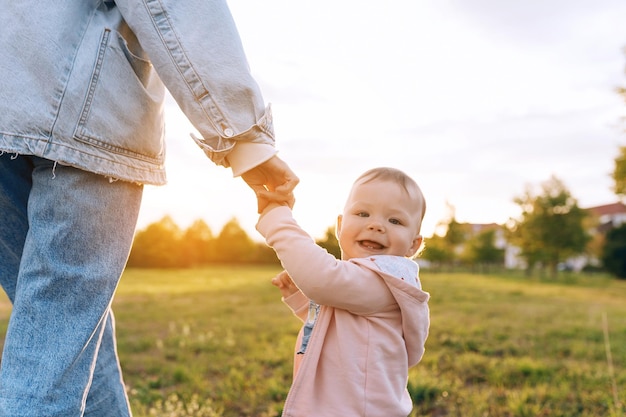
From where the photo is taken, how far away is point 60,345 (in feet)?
5.34

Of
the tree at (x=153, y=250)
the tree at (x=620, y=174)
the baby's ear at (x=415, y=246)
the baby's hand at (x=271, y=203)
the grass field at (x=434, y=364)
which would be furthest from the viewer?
the tree at (x=153, y=250)

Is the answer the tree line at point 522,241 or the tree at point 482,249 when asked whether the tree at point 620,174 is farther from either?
the tree at point 482,249

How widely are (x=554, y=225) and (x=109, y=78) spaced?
3558 cm

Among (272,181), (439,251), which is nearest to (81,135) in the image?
(272,181)

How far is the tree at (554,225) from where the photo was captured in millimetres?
33750

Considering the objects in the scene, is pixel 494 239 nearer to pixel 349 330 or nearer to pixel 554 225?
pixel 554 225

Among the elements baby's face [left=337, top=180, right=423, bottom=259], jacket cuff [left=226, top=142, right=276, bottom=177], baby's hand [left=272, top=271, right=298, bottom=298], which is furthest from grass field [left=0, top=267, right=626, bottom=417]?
jacket cuff [left=226, top=142, right=276, bottom=177]

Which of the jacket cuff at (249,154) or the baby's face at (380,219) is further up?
the jacket cuff at (249,154)

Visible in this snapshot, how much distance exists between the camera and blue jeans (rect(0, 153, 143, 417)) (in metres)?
1.60

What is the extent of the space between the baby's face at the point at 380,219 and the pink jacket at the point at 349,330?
139 mm

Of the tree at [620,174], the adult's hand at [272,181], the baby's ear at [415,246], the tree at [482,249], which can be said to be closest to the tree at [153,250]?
the tree at [482,249]

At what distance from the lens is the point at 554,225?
34062 millimetres

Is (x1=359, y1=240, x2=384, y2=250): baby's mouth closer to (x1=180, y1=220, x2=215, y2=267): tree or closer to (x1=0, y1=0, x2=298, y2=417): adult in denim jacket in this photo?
(x1=0, y1=0, x2=298, y2=417): adult in denim jacket

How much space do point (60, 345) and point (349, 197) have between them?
1040 mm
